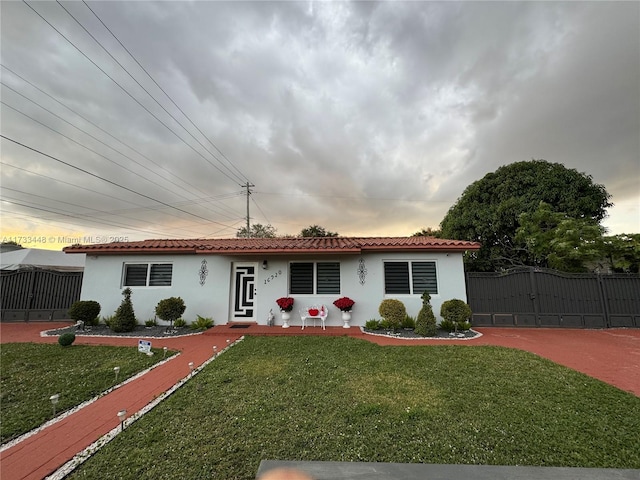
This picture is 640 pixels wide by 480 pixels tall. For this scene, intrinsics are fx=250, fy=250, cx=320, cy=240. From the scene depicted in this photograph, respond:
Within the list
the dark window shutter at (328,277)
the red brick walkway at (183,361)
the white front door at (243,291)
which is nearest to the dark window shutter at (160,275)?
the red brick walkway at (183,361)

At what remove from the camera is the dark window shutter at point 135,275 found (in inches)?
366

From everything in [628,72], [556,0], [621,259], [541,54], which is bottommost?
[621,259]

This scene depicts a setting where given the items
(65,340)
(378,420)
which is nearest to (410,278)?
(378,420)

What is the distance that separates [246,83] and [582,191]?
54.1ft

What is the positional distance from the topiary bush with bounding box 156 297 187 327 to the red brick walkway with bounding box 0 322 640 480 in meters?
0.78

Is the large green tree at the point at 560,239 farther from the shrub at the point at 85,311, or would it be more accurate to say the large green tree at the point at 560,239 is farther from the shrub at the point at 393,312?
the shrub at the point at 85,311

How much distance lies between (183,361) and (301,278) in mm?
4418

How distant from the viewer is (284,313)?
27.9 feet

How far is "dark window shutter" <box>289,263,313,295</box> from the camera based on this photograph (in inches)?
354

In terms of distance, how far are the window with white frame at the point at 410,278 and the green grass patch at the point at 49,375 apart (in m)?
7.02

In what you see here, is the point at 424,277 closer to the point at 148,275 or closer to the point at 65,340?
the point at 148,275

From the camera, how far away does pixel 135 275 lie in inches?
369

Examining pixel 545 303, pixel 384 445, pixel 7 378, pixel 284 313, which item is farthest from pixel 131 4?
pixel 545 303

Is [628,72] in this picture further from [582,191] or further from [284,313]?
[284,313]
